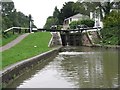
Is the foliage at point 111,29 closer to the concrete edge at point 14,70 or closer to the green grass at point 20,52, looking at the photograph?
the green grass at point 20,52

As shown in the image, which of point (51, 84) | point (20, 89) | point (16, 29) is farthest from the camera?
point (16, 29)

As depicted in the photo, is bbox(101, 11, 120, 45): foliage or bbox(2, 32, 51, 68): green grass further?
bbox(101, 11, 120, 45): foliage

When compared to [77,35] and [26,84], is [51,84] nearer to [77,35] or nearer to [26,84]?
[26,84]

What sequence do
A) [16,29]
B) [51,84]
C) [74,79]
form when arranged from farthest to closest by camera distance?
[16,29]
[74,79]
[51,84]

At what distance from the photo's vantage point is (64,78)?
13.5 m

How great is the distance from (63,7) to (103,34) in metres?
63.1

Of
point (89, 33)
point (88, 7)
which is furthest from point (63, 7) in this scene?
point (89, 33)

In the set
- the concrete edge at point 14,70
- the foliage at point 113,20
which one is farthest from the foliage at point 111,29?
the concrete edge at point 14,70

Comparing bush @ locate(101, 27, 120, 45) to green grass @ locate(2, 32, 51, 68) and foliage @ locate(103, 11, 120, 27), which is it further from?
green grass @ locate(2, 32, 51, 68)

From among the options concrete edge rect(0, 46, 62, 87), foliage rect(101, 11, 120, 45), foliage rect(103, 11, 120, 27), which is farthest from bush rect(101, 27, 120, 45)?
concrete edge rect(0, 46, 62, 87)

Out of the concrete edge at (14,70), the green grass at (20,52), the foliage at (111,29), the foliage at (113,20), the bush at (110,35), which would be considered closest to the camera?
the concrete edge at (14,70)

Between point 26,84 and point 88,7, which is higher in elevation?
point 88,7

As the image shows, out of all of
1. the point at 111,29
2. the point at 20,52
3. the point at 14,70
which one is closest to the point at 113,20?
the point at 111,29

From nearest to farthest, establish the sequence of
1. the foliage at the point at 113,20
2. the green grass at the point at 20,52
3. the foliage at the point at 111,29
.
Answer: the green grass at the point at 20,52 < the foliage at the point at 111,29 < the foliage at the point at 113,20
